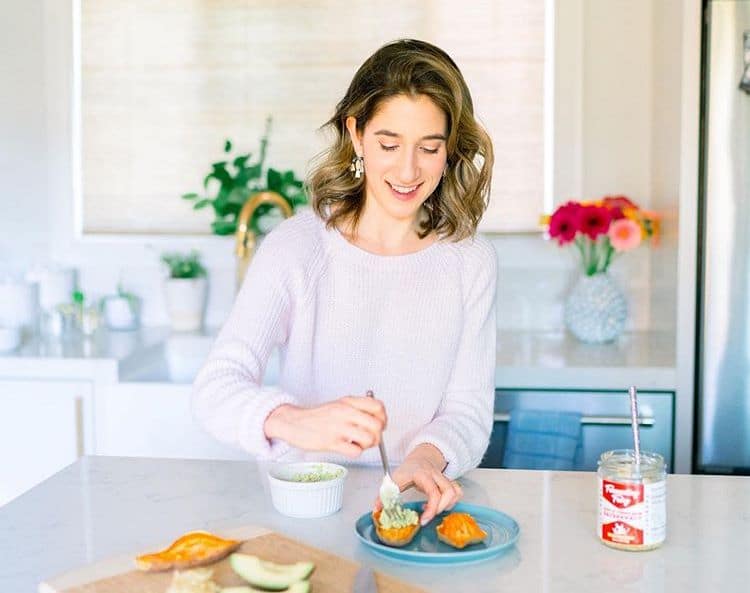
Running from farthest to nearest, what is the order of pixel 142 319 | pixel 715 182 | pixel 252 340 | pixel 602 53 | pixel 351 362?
pixel 142 319 < pixel 602 53 < pixel 715 182 < pixel 351 362 < pixel 252 340

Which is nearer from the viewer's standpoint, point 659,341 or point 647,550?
point 647,550

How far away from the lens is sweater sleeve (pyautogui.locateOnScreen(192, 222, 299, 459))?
5.06 ft

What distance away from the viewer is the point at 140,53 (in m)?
3.39

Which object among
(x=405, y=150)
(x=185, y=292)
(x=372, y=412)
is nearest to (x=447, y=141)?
(x=405, y=150)

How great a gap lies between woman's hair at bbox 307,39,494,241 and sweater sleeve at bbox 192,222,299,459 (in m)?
0.15

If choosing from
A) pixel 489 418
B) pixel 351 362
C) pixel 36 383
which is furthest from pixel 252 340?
pixel 36 383

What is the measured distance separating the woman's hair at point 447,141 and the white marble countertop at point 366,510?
496 millimetres

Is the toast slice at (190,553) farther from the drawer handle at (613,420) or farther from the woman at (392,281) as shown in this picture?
the drawer handle at (613,420)

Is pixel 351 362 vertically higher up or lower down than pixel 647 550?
higher up

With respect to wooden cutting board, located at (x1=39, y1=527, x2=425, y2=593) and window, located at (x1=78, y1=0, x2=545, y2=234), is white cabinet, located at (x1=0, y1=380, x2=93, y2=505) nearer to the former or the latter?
window, located at (x1=78, y1=0, x2=545, y2=234)

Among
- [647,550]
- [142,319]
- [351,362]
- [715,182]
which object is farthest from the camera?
[142,319]

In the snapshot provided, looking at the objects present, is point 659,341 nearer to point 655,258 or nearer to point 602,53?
point 655,258

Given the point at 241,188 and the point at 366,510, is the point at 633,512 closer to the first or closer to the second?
the point at 366,510

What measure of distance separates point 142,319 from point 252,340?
5.96 ft
